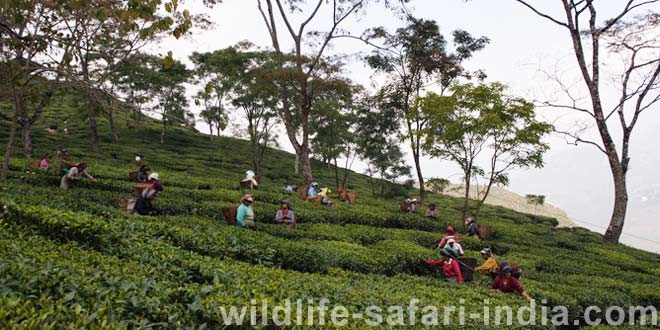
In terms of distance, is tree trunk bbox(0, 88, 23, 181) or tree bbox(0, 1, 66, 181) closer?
tree bbox(0, 1, 66, 181)

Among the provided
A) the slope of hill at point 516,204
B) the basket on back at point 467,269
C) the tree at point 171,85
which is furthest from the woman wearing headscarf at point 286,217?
the slope of hill at point 516,204

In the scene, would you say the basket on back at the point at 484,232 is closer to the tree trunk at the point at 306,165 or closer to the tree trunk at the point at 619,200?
the tree trunk at the point at 619,200

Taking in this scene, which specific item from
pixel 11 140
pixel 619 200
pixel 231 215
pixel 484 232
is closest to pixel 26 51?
pixel 11 140

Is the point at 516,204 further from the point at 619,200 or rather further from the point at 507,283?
the point at 507,283

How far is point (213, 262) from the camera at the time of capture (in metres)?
8.03

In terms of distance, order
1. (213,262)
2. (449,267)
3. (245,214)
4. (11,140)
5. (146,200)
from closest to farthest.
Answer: (213,262) → (449,267) → (11,140) → (146,200) → (245,214)

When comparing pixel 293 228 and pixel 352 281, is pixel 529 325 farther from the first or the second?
pixel 293 228

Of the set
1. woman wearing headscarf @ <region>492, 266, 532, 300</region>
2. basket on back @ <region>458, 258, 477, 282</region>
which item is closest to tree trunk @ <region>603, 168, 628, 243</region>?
basket on back @ <region>458, 258, 477, 282</region>

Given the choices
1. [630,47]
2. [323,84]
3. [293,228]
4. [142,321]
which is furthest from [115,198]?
[630,47]

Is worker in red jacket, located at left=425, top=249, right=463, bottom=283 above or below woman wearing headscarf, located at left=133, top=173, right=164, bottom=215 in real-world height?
below

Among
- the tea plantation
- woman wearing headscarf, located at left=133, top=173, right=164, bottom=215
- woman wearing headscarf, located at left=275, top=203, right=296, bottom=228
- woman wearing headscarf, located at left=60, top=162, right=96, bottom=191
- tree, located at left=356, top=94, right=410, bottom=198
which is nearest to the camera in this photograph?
the tea plantation

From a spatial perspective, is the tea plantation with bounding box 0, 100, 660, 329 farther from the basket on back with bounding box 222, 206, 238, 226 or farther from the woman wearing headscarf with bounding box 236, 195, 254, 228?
the basket on back with bounding box 222, 206, 238, 226

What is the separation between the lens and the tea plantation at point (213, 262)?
497cm

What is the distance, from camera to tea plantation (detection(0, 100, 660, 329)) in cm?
497
